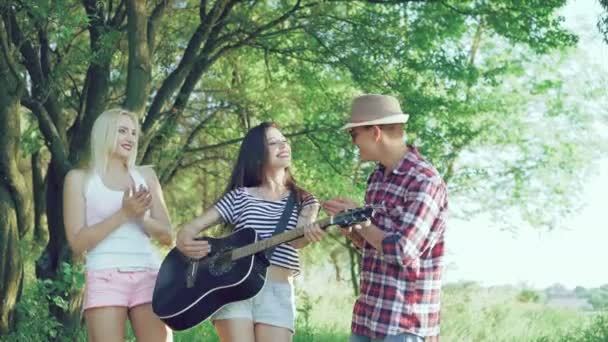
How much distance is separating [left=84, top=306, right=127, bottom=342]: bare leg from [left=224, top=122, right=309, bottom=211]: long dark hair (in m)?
0.84

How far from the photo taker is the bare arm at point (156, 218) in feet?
17.7

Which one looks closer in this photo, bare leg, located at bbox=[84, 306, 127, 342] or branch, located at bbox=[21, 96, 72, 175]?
bare leg, located at bbox=[84, 306, 127, 342]

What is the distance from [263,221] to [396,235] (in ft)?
4.15

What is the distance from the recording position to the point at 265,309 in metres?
5.10

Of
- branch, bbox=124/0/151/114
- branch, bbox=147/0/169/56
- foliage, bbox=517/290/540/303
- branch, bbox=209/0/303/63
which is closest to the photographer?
branch, bbox=124/0/151/114

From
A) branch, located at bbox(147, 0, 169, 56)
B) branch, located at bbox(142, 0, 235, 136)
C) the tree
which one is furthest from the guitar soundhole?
branch, located at bbox(142, 0, 235, 136)

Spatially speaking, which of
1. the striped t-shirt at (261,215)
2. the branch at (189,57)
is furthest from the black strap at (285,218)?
the branch at (189,57)

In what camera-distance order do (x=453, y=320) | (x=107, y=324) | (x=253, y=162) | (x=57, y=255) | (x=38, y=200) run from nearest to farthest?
(x=107, y=324) < (x=253, y=162) < (x=57, y=255) < (x=453, y=320) < (x=38, y=200)

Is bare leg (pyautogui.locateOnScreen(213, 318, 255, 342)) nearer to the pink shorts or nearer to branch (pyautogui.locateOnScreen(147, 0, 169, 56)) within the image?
the pink shorts

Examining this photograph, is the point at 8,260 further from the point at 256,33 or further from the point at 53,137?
the point at 256,33

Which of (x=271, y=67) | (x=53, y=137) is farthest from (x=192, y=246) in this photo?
(x=271, y=67)

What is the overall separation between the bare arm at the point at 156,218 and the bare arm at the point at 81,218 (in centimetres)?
16

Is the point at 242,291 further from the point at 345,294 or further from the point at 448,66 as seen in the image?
the point at 345,294

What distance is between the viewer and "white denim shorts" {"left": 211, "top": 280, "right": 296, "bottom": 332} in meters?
5.07
